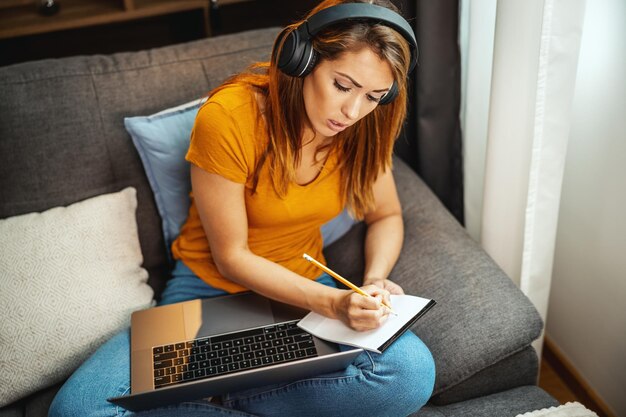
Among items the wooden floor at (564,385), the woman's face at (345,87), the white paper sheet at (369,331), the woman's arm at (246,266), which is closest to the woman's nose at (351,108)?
Answer: the woman's face at (345,87)

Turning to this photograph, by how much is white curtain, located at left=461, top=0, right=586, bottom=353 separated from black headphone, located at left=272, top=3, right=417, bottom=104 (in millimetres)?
289

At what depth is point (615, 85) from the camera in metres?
1.33

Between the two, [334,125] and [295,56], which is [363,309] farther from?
[295,56]

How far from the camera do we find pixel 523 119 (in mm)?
1319

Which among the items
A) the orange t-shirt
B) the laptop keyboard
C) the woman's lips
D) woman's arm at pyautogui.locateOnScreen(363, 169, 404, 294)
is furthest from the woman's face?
the laptop keyboard

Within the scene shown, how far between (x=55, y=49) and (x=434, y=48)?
110 cm

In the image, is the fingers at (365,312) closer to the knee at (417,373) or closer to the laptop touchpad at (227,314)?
the knee at (417,373)

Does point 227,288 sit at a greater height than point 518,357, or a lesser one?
greater

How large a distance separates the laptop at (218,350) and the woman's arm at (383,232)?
8.9 inches

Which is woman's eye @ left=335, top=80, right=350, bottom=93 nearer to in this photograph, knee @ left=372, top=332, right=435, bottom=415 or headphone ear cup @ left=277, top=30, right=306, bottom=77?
headphone ear cup @ left=277, top=30, right=306, bottom=77

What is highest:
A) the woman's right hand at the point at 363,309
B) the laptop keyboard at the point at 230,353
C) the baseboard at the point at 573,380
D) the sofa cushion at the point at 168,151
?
the sofa cushion at the point at 168,151

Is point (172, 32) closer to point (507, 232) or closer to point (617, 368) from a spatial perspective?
point (507, 232)

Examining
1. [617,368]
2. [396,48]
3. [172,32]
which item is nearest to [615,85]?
[396,48]

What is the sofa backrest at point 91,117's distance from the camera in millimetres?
1432
